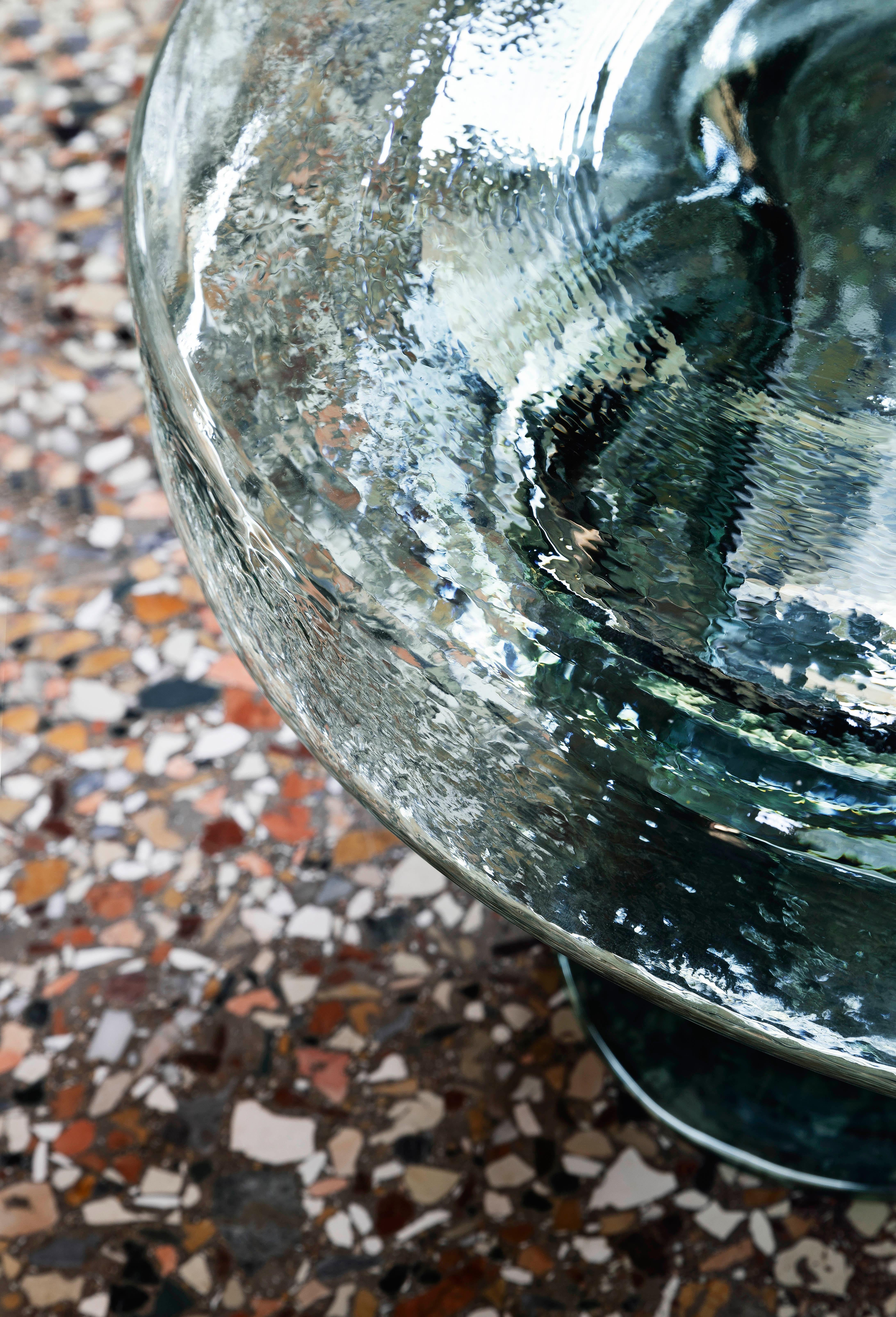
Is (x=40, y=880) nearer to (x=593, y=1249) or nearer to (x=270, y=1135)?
(x=270, y=1135)

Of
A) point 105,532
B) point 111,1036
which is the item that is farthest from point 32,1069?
point 105,532

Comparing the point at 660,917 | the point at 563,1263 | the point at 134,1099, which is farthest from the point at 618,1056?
the point at 660,917

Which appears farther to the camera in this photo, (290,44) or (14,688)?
(14,688)

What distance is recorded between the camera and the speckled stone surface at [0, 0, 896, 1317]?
0.41 metres

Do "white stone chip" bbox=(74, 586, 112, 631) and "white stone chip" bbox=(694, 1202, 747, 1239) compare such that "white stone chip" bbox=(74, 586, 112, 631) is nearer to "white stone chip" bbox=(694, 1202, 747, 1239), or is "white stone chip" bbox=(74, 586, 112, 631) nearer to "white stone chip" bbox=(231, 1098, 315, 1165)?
"white stone chip" bbox=(231, 1098, 315, 1165)

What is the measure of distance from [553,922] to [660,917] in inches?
0.7

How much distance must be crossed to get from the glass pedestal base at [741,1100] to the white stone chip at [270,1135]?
11 cm

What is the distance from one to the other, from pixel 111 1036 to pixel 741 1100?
227mm

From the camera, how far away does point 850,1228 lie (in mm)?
422

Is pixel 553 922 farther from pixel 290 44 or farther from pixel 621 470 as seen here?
pixel 290 44

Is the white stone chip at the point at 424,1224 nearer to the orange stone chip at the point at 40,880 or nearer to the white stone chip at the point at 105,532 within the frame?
the orange stone chip at the point at 40,880

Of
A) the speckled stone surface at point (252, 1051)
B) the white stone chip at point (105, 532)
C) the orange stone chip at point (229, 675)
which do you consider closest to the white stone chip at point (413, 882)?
the speckled stone surface at point (252, 1051)

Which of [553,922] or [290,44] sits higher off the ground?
[290,44]

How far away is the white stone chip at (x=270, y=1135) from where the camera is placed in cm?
44
